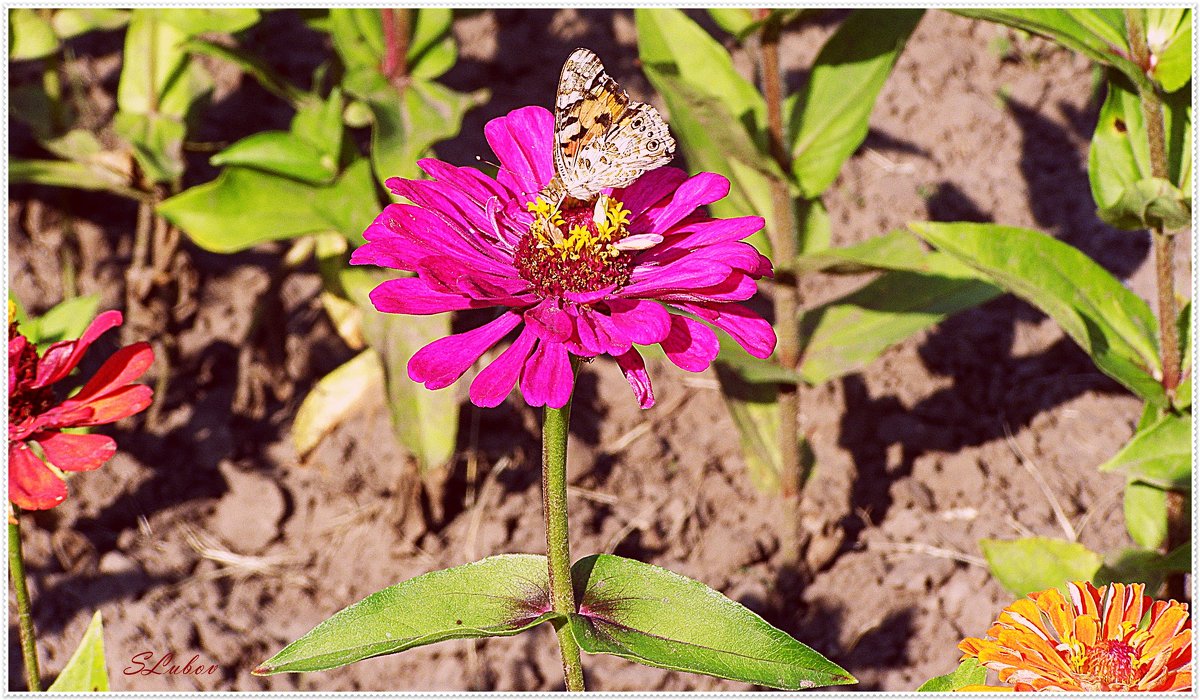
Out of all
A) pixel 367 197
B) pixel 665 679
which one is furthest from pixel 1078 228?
pixel 367 197

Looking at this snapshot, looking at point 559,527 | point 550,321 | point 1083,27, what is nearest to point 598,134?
point 550,321

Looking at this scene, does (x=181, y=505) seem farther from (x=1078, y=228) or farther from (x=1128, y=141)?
(x=1078, y=228)

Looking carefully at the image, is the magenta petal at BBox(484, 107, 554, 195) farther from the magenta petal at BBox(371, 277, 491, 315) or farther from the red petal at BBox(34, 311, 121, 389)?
the red petal at BBox(34, 311, 121, 389)

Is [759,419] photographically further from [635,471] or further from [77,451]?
[77,451]

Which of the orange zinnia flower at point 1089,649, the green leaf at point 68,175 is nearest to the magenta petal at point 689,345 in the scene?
the orange zinnia flower at point 1089,649

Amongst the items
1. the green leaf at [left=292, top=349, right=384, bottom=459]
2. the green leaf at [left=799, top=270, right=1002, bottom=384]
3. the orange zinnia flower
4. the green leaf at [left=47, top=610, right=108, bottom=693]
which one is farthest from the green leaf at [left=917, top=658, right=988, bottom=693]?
the green leaf at [left=292, top=349, right=384, bottom=459]

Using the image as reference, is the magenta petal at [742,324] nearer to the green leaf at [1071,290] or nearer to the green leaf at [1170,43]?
Answer: the green leaf at [1071,290]
